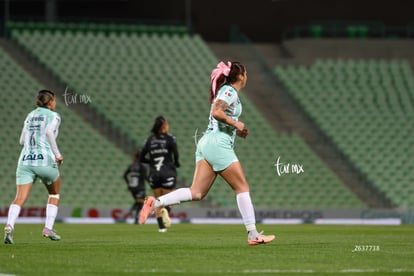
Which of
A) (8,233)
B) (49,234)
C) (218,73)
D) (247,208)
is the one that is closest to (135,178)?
(49,234)

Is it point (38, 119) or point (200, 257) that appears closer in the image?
point (200, 257)

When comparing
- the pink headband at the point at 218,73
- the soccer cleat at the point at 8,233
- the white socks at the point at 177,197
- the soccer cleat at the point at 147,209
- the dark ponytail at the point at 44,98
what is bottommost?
the soccer cleat at the point at 8,233

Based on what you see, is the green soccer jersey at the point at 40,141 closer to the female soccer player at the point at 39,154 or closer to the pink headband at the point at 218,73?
the female soccer player at the point at 39,154

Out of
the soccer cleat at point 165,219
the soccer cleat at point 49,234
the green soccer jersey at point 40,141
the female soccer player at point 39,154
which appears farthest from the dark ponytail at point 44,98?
the soccer cleat at point 165,219

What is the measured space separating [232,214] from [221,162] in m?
15.7

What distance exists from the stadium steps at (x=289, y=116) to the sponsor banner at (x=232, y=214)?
2.60m

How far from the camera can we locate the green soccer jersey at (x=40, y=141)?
13.9 meters

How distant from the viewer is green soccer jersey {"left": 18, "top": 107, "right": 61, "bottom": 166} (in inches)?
546

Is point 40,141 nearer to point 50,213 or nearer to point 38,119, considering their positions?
point 38,119

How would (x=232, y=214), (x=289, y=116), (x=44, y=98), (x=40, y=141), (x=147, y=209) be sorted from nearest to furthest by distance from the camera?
1. (x=147, y=209)
2. (x=40, y=141)
3. (x=44, y=98)
4. (x=232, y=214)
5. (x=289, y=116)

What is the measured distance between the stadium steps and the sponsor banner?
102 inches

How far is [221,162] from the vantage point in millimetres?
12391

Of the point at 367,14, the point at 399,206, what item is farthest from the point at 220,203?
the point at 367,14

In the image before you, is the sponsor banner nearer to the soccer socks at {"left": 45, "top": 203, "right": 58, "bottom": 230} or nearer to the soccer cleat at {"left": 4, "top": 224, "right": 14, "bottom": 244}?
the soccer socks at {"left": 45, "top": 203, "right": 58, "bottom": 230}
